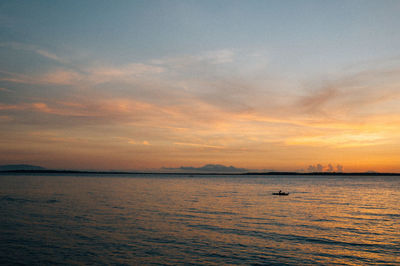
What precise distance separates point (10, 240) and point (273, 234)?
85.3 ft

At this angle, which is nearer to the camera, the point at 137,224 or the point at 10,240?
the point at 10,240

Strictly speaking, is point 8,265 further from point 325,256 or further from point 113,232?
point 325,256

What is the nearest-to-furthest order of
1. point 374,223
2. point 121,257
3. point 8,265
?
1. point 8,265
2. point 121,257
3. point 374,223

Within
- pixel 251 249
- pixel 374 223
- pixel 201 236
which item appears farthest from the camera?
pixel 374 223

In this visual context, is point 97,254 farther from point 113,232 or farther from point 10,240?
point 10,240

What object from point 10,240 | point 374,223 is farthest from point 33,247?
point 374,223

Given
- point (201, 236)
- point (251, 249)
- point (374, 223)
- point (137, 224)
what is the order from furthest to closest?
1. point (374, 223)
2. point (137, 224)
3. point (201, 236)
4. point (251, 249)

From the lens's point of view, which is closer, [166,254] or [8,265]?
[8,265]

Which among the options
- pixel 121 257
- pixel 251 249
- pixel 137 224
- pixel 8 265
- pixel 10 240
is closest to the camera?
pixel 8 265

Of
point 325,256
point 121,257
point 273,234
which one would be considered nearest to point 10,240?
point 121,257

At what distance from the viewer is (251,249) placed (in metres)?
26.3

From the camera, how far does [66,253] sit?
25.1 meters

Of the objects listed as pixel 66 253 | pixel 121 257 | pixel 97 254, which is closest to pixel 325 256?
pixel 121 257

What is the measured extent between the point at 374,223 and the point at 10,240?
42809mm
